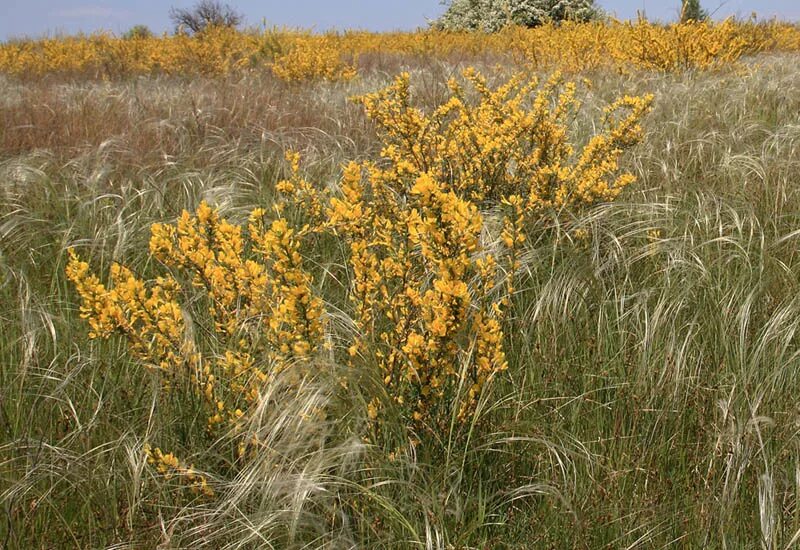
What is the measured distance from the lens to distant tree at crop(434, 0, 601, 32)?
16.7m

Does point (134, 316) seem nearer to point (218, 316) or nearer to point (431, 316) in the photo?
point (218, 316)

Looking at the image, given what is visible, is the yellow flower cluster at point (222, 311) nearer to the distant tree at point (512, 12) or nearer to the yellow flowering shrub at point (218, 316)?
the yellow flowering shrub at point (218, 316)

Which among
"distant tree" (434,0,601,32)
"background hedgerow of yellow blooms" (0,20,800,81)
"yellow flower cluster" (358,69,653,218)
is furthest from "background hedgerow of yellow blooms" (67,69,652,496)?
"distant tree" (434,0,601,32)

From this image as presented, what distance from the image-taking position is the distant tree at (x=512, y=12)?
16656mm

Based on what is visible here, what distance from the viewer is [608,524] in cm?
135

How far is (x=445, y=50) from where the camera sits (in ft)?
36.9

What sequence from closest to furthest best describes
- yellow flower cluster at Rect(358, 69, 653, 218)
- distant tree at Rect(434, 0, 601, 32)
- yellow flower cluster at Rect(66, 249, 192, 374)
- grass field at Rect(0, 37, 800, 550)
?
1. grass field at Rect(0, 37, 800, 550)
2. yellow flower cluster at Rect(66, 249, 192, 374)
3. yellow flower cluster at Rect(358, 69, 653, 218)
4. distant tree at Rect(434, 0, 601, 32)

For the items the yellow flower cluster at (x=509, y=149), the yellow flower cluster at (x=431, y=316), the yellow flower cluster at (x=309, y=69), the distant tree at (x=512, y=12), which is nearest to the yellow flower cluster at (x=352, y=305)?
the yellow flower cluster at (x=431, y=316)

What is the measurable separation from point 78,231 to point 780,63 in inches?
289

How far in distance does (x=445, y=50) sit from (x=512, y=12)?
624 centimetres

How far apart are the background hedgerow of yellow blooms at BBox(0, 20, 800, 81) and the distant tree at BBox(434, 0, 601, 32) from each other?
372 cm

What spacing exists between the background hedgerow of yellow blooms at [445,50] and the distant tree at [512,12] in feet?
12.2

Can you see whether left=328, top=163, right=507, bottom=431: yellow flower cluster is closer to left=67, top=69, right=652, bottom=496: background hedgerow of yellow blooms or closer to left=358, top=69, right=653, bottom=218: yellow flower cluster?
left=67, top=69, right=652, bottom=496: background hedgerow of yellow blooms

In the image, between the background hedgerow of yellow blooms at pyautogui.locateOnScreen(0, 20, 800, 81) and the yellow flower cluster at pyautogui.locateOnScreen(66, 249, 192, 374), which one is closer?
the yellow flower cluster at pyautogui.locateOnScreen(66, 249, 192, 374)
